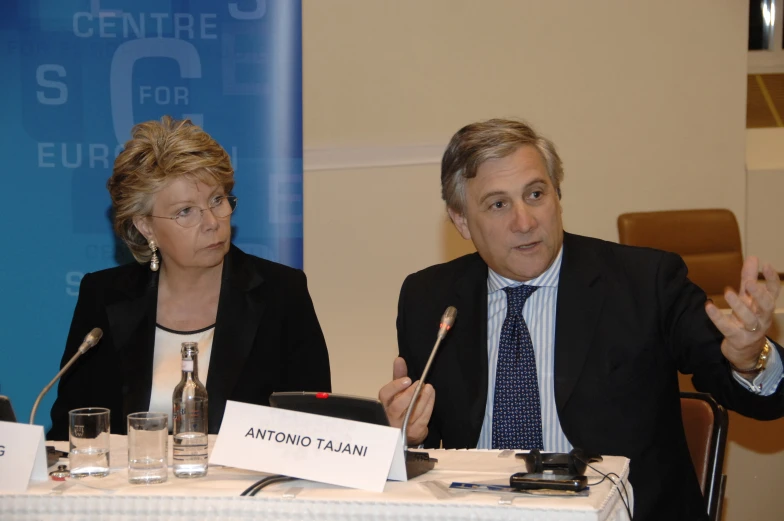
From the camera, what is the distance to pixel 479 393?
7.80ft

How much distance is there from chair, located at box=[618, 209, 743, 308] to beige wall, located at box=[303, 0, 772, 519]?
1.03 ft

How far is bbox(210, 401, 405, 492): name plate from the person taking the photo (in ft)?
5.57

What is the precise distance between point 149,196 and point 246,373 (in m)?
0.63

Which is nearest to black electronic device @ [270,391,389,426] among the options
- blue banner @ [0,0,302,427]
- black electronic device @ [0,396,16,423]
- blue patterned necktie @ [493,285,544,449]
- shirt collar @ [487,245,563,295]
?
black electronic device @ [0,396,16,423]

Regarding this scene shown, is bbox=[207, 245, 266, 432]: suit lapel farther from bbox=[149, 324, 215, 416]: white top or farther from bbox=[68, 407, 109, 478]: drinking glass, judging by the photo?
bbox=[68, 407, 109, 478]: drinking glass

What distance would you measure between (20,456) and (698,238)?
3.98 m

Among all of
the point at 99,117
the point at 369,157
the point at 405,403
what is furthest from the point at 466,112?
the point at 405,403

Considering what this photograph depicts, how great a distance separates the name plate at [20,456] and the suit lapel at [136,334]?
2.87ft

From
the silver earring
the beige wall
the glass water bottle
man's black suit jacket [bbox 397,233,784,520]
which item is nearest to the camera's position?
the glass water bottle

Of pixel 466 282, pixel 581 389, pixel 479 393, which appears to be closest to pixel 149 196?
pixel 466 282

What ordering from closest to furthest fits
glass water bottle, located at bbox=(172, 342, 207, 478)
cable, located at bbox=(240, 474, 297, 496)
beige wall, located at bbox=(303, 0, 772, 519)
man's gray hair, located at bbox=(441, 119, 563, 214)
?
cable, located at bbox=(240, 474, 297, 496)
glass water bottle, located at bbox=(172, 342, 207, 478)
man's gray hair, located at bbox=(441, 119, 563, 214)
beige wall, located at bbox=(303, 0, 772, 519)

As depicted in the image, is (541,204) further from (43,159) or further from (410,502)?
(43,159)

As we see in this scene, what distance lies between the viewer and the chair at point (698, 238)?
4906mm

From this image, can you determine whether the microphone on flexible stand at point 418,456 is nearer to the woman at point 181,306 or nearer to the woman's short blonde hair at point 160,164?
the woman at point 181,306
